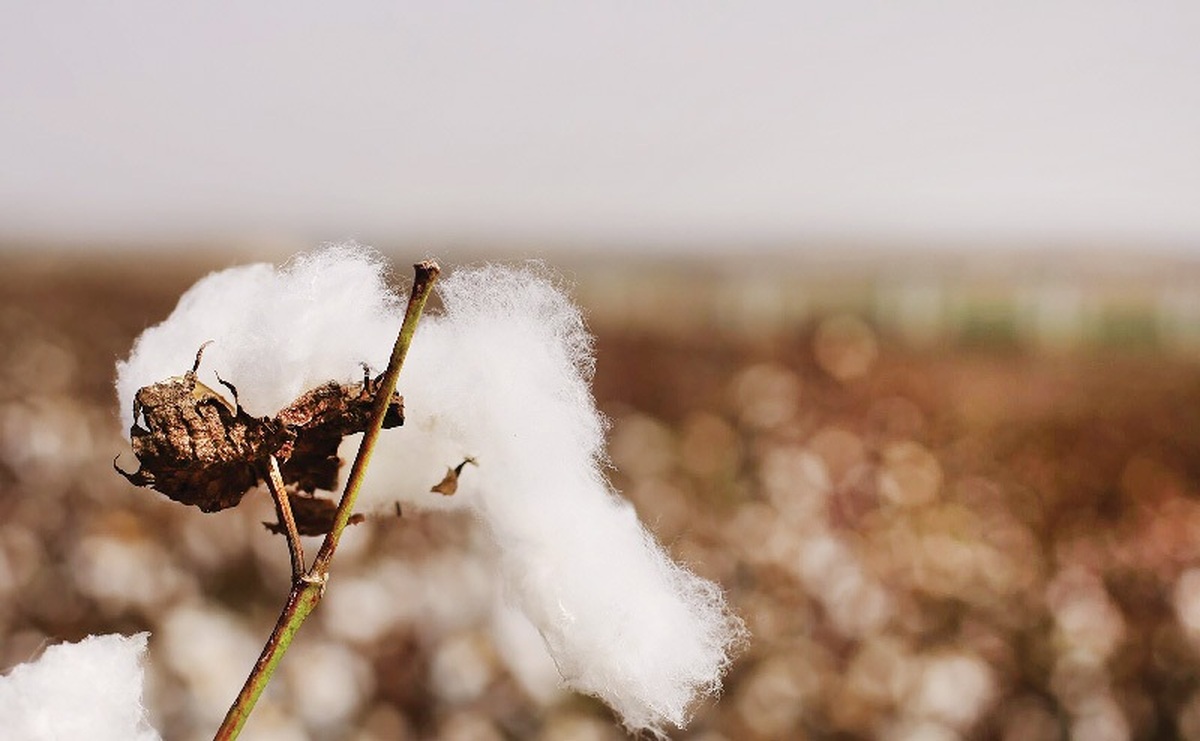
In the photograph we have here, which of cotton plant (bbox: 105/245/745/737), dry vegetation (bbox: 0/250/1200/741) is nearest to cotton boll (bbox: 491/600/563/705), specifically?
dry vegetation (bbox: 0/250/1200/741)

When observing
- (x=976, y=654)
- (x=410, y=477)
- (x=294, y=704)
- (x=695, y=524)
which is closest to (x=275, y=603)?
(x=294, y=704)

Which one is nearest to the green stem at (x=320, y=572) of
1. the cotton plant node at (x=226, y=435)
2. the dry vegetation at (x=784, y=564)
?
the cotton plant node at (x=226, y=435)

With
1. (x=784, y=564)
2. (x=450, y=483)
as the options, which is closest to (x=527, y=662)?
(x=784, y=564)

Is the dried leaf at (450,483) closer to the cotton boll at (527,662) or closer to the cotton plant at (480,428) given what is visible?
the cotton plant at (480,428)

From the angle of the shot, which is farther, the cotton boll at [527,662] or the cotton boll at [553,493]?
the cotton boll at [527,662]

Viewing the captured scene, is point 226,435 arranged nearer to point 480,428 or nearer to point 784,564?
point 480,428

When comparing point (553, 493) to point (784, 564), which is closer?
point (553, 493)
